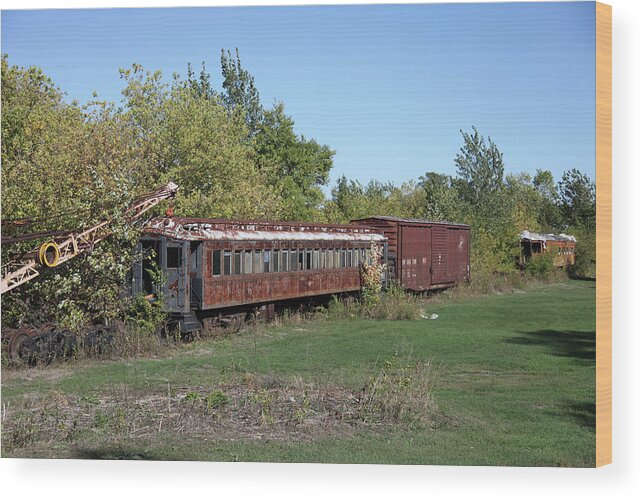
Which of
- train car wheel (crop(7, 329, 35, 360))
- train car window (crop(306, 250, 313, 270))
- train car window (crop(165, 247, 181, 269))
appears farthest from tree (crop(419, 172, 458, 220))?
train car wheel (crop(7, 329, 35, 360))

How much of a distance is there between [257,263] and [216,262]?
6.53ft

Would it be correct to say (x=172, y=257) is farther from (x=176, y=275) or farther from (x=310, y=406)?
(x=310, y=406)

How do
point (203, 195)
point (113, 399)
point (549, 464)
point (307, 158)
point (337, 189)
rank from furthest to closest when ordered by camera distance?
1. point (337, 189)
2. point (307, 158)
3. point (203, 195)
4. point (113, 399)
5. point (549, 464)

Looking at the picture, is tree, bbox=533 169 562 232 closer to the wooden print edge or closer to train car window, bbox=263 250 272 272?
train car window, bbox=263 250 272 272

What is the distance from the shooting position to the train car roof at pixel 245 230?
17.8 m

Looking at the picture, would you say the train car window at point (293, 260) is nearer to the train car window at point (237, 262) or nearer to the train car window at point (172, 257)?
the train car window at point (237, 262)

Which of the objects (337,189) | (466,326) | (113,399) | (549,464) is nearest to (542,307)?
(466,326)

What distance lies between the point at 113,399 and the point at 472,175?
21.2 m

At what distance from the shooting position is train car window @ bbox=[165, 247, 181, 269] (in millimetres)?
17891

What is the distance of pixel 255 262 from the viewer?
2036 cm

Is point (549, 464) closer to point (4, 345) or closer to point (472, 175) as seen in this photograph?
→ point (4, 345)

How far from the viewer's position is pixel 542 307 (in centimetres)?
2131

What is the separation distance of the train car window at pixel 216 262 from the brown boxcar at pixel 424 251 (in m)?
10.6

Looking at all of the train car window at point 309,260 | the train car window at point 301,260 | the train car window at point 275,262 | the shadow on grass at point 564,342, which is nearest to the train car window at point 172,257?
the train car window at point 275,262
